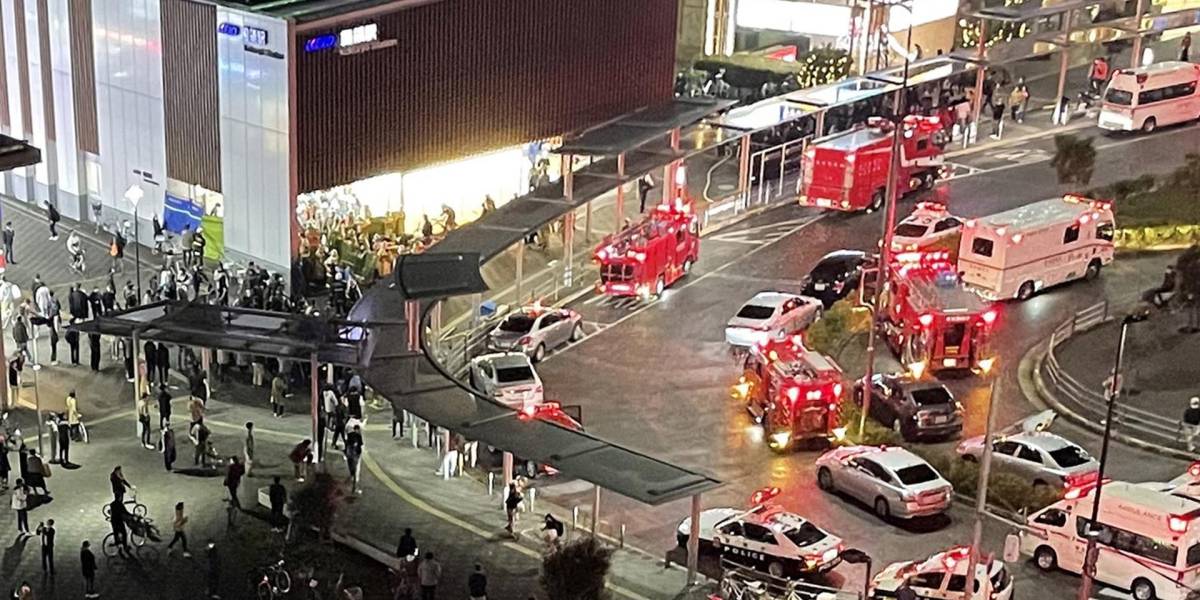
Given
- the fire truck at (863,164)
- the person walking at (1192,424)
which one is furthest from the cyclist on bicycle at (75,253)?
the person walking at (1192,424)

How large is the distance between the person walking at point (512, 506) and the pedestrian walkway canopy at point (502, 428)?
1406 mm

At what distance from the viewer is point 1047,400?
4500 cm

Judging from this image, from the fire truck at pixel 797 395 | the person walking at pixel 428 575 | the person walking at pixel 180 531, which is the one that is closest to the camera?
the person walking at pixel 428 575

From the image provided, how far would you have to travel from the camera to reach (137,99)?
182 ft

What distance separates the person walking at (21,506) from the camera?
3622 cm

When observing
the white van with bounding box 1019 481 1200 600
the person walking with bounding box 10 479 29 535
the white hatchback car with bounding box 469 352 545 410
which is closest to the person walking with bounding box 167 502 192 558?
the person walking with bounding box 10 479 29 535

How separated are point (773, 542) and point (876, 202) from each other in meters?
24.9

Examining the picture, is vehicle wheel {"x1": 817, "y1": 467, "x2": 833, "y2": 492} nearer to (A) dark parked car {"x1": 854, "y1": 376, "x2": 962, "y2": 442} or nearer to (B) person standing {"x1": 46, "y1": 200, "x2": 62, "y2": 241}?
(A) dark parked car {"x1": 854, "y1": 376, "x2": 962, "y2": 442}

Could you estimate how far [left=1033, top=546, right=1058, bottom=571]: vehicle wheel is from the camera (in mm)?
36562

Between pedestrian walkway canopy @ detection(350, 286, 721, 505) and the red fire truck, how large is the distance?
9681mm

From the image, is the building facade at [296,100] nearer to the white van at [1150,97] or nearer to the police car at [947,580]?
the white van at [1150,97]

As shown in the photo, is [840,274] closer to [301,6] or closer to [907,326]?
[907,326]

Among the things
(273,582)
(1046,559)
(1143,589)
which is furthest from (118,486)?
(1143,589)

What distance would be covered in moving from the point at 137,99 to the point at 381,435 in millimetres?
18406
